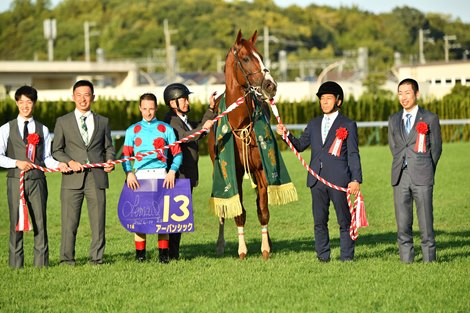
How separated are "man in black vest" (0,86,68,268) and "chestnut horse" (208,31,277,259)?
1.94 metres

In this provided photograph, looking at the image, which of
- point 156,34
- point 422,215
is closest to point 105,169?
point 422,215

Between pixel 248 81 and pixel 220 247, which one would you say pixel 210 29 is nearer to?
pixel 220 247

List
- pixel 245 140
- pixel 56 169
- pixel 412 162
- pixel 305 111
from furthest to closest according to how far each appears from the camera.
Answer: pixel 305 111 < pixel 245 140 < pixel 56 169 < pixel 412 162

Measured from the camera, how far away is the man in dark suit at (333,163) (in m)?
9.40

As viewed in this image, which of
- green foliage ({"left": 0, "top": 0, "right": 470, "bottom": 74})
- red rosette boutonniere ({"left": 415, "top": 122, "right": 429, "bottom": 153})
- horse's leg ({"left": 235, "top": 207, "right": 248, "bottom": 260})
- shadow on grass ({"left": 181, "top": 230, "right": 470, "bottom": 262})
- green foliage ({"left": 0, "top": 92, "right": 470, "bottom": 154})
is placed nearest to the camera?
red rosette boutonniere ({"left": 415, "top": 122, "right": 429, "bottom": 153})

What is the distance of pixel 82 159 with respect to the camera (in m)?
9.61

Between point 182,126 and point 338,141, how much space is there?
203cm

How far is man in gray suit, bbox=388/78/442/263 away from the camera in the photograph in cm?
928

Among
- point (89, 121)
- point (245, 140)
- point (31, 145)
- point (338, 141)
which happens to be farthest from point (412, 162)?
point (31, 145)

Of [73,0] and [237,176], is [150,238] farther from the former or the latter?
[73,0]

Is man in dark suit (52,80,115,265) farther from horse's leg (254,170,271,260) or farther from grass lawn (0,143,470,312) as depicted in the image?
horse's leg (254,170,271,260)

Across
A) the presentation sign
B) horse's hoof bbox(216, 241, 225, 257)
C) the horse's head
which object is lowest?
horse's hoof bbox(216, 241, 225, 257)

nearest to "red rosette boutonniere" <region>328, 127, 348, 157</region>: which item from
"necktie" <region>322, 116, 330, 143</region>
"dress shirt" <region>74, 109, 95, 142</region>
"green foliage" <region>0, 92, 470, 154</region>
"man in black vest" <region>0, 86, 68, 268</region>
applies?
"necktie" <region>322, 116, 330, 143</region>

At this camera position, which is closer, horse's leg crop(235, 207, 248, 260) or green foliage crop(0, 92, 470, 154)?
horse's leg crop(235, 207, 248, 260)
